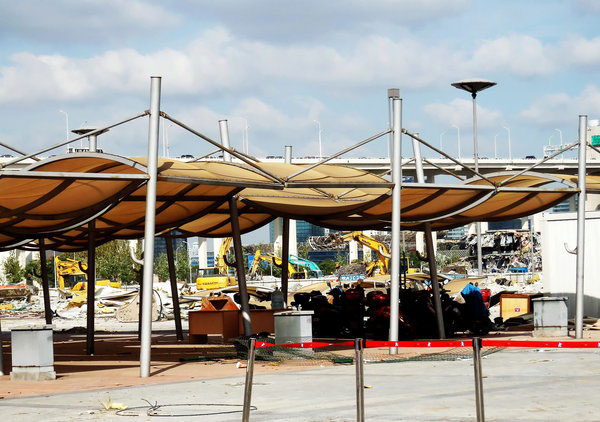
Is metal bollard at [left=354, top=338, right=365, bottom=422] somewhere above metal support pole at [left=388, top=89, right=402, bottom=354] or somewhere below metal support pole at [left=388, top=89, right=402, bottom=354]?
below

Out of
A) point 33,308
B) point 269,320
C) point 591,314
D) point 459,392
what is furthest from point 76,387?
point 33,308

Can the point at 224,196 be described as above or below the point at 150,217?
above

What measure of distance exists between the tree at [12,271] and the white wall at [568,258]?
272ft

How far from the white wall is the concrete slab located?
468 inches

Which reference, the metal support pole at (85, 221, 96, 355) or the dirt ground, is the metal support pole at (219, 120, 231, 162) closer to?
the metal support pole at (85, 221, 96, 355)

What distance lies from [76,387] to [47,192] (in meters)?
4.28

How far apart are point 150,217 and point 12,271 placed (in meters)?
93.4

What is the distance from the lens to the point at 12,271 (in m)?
107

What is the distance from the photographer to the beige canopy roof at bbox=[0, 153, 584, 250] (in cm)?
1778

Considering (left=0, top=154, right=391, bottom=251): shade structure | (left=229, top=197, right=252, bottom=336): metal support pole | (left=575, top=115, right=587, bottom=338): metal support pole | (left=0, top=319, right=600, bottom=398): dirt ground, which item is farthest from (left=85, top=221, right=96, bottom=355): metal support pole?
(left=575, top=115, right=587, bottom=338): metal support pole

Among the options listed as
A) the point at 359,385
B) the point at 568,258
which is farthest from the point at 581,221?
the point at 359,385

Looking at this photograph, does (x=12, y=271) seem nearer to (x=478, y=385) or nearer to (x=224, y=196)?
(x=224, y=196)

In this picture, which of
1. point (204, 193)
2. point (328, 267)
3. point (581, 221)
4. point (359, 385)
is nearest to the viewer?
point (359, 385)

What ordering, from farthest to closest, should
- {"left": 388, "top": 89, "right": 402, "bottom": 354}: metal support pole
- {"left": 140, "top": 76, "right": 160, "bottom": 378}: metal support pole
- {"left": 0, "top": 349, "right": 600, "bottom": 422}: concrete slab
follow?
{"left": 388, "top": 89, "right": 402, "bottom": 354}: metal support pole
{"left": 140, "top": 76, "right": 160, "bottom": 378}: metal support pole
{"left": 0, "top": 349, "right": 600, "bottom": 422}: concrete slab
